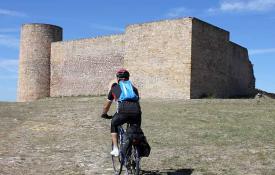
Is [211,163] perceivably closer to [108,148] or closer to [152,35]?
[108,148]

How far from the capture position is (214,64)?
25875 mm

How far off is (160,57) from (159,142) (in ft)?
48.0

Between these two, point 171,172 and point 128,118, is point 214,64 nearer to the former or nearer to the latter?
point 171,172

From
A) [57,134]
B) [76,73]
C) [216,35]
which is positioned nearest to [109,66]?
[76,73]

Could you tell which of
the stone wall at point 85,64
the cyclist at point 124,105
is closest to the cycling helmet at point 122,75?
the cyclist at point 124,105

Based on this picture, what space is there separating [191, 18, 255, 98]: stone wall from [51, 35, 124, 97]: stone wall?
16.8 feet

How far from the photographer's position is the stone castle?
78.9 ft

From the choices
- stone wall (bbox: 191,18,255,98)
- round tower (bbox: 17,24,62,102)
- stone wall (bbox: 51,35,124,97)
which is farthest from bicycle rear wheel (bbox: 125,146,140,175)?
round tower (bbox: 17,24,62,102)

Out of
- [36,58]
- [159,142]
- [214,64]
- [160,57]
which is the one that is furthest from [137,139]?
[36,58]

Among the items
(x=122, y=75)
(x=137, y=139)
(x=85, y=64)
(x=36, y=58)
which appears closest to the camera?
(x=137, y=139)

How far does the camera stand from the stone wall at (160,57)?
23.8 metres

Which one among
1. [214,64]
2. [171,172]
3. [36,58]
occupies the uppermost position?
[36,58]

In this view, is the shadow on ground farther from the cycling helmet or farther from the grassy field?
the cycling helmet

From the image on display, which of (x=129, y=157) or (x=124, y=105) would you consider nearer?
(x=124, y=105)
